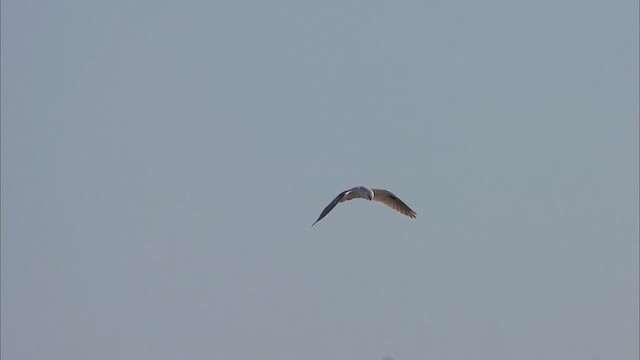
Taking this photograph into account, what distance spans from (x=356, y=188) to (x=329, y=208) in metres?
3.18

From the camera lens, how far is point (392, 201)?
8125cm

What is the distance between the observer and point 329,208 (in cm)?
7431

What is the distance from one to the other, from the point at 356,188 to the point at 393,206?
4323 millimetres

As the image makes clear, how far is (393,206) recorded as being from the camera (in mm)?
81250

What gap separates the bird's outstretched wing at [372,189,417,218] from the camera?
80875 millimetres

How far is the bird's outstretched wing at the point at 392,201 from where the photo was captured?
80.9m

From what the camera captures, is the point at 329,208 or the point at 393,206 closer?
the point at 329,208

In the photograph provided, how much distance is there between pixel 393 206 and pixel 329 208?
290 inches

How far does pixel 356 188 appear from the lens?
7725 cm
